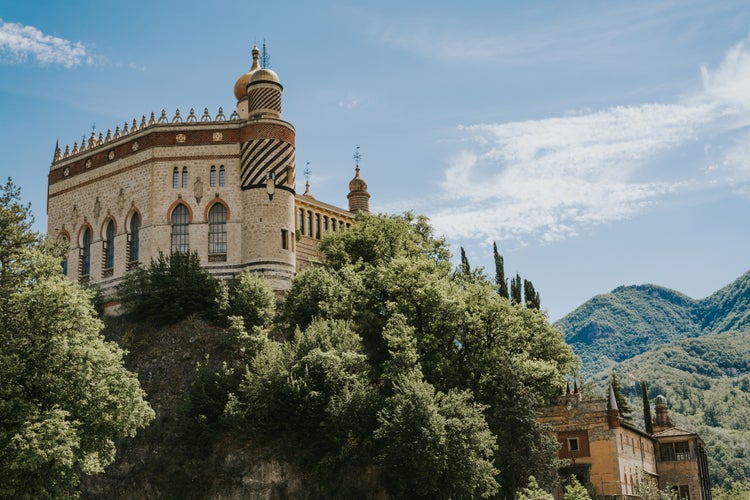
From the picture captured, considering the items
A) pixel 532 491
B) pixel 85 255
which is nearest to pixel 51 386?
pixel 532 491

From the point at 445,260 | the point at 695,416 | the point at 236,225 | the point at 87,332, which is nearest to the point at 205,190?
the point at 236,225

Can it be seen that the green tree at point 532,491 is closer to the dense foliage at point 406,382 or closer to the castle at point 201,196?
the dense foliage at point 406,382

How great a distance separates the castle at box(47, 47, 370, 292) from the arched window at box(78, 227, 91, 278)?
0.07 metres

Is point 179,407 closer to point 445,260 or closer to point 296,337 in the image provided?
point 296,337

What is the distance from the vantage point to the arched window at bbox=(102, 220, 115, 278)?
6069cm

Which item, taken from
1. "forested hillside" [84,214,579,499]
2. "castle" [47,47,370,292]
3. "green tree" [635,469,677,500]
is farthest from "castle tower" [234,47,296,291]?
"green tree" [635,469,677,500]

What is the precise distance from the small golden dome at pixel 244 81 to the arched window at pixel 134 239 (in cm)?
1325

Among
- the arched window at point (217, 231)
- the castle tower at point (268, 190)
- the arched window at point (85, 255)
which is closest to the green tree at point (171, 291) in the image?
the arched window at point (217, 231)

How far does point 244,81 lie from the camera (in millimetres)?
66625

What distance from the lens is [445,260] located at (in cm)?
6119

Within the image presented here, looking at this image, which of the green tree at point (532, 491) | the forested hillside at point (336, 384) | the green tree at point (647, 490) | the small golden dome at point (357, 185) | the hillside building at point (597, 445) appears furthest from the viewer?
the small golden dome at point (357, 185)

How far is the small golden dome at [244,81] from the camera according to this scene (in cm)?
6656

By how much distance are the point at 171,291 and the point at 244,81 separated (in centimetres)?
2039

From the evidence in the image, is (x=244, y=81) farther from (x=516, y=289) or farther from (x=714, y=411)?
(x=714, y=411)
